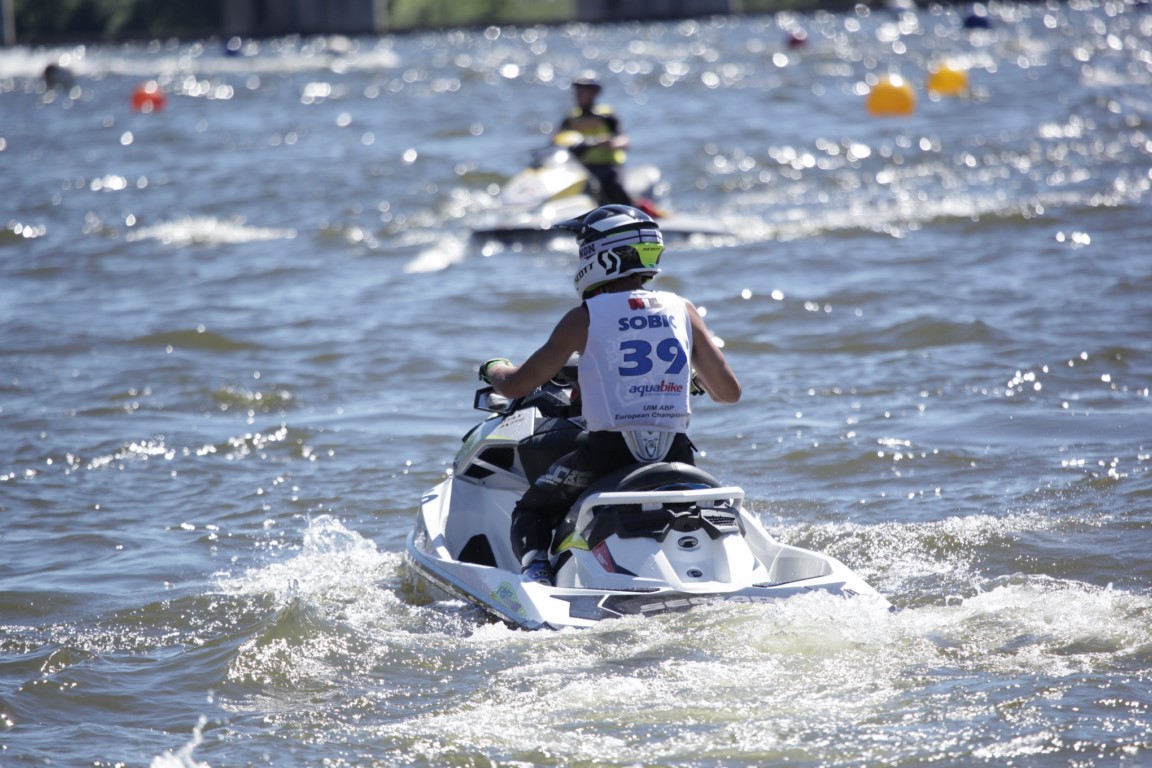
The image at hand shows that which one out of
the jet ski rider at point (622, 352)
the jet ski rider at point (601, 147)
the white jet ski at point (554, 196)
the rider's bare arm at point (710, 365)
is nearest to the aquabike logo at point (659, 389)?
the jet ski rider at point (622, 352)

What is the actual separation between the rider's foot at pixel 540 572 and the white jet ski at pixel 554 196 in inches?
410

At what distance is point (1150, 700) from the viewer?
541 centimetres

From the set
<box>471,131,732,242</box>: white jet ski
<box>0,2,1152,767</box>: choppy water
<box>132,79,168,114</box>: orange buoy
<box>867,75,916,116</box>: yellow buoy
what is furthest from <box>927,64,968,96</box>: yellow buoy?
<box>132,79,168,114</box>: orange buoy

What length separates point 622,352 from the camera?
6.40 m

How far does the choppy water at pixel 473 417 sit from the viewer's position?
5566 millimetres

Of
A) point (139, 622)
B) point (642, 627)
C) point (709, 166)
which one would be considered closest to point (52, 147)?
point (709, 166)

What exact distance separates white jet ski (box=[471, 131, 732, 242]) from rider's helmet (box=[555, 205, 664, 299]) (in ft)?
34.0

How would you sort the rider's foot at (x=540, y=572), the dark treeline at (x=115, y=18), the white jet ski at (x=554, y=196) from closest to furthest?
the rider's foot at (x=540, y=572) → the white jet ski at (x=554, y=196) → the dark treeline at (x=115, y=18)

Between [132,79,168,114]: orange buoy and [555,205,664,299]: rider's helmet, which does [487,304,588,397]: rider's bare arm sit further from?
[132,79,168,114]: orange buoy

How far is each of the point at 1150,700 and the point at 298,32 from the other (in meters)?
75.2

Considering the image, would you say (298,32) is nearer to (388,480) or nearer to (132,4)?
(132,4)

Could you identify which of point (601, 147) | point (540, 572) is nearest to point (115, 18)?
point (601, 147)

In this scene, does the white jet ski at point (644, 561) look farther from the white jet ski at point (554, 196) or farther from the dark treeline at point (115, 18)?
the dark treeline at point (115, 18)

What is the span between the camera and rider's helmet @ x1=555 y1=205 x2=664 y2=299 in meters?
6.42
